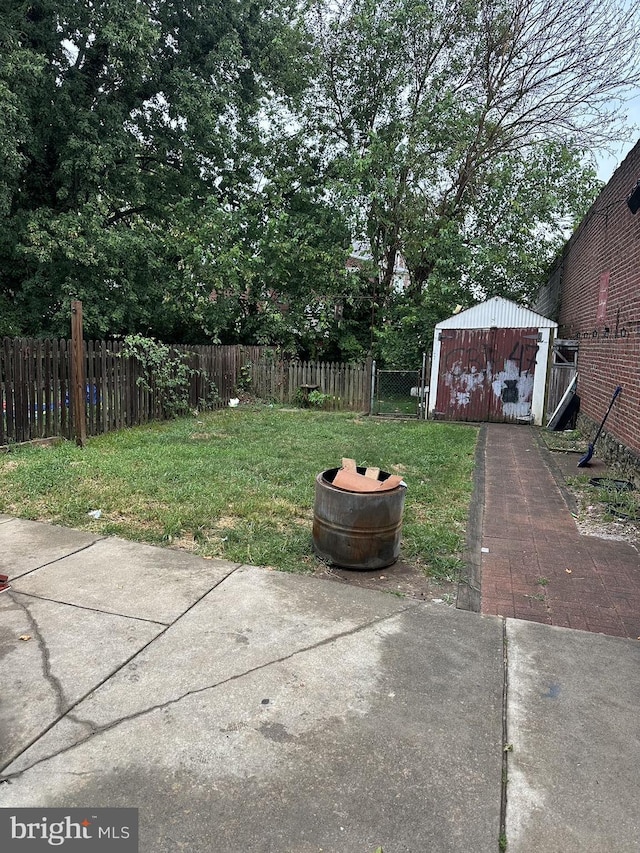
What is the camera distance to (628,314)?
695cm

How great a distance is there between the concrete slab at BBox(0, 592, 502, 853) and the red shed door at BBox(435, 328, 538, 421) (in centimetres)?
1011

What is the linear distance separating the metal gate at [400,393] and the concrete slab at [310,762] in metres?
10.6

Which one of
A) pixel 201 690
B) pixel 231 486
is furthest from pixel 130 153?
pixel 201 690

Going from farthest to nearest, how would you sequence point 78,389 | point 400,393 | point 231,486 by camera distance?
point 400,393, point 78,389, point 231,486

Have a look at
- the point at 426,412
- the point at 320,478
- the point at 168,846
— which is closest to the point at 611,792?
the point at 168,846

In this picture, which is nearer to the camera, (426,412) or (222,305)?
(426,412)

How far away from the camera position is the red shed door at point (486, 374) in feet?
39.4

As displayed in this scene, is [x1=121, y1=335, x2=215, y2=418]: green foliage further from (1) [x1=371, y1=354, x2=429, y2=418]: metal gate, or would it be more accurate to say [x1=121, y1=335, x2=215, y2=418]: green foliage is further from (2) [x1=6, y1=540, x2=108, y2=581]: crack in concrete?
(2) [x1=6, y1=540, x2=108, y2=581]: crack in concrete

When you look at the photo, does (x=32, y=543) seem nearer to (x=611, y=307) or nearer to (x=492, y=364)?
(x=611, y=307)

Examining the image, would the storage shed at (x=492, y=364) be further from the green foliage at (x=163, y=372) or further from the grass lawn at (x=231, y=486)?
the green foliage at (x=163, y=372)

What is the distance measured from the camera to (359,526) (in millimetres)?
Result: 3896

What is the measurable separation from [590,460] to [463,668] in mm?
5842

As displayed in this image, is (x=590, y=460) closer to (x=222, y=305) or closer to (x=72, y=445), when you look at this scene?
(x=72, y=445)

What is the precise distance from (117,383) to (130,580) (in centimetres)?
651
